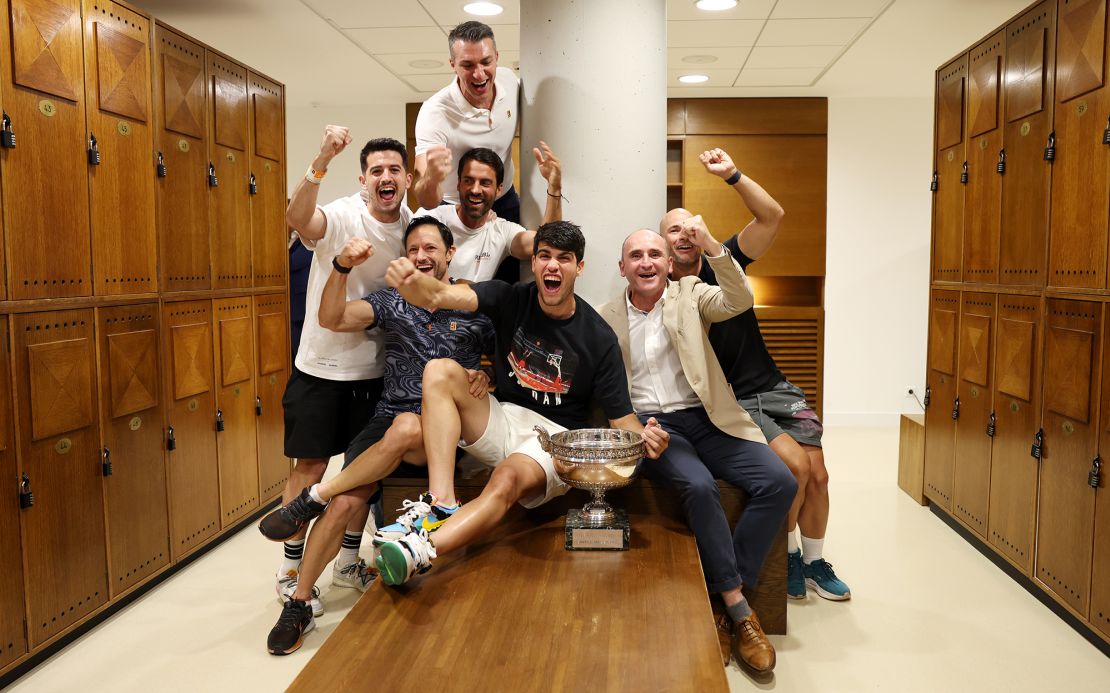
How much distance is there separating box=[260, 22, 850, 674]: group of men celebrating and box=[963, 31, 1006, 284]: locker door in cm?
137

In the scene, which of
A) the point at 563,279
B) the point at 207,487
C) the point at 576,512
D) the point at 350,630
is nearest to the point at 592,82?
the point at 563,279

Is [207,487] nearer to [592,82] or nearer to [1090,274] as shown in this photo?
[592,82]

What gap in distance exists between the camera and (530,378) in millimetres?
3109

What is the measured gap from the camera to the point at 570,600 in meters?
2.34

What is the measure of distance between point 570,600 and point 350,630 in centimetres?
58

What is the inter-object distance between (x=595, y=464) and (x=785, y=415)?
112cm

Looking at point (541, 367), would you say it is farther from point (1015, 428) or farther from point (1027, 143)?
point (1027, 143)

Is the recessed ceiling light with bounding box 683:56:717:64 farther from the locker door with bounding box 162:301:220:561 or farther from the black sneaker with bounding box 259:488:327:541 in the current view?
the black sneaker with bounding box 259:488:327:541

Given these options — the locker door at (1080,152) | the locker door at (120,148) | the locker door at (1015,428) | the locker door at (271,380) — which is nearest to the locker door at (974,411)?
the locker door at (1015,428)

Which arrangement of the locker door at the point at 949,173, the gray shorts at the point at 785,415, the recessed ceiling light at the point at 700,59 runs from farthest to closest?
the recessed ceiling light at the point at 700,59, the locker door at the point at 949,173, the gray shorts at the point at 785,415

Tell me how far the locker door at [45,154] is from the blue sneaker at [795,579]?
→ 3.00 metres

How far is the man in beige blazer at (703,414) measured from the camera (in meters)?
2.90

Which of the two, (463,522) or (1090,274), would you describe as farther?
(1090,274)

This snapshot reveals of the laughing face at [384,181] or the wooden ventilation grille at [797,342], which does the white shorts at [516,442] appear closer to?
the laughing face at [384,181]
